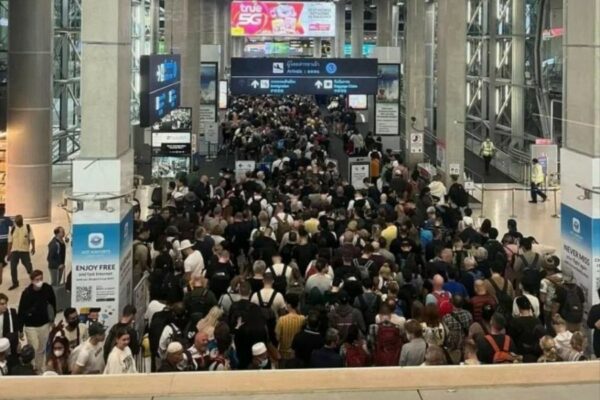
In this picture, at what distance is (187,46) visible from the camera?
1171 inches

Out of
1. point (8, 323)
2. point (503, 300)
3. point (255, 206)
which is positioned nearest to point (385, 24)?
point (255, 206)

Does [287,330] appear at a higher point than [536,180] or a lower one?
lower

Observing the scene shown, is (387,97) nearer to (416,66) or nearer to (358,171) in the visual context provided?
(416,66)

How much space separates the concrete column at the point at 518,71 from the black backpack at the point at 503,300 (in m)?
24.5

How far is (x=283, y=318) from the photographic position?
8.33 m

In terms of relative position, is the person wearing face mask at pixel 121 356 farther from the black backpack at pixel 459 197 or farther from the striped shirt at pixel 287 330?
the black backpack at pixel 459 197

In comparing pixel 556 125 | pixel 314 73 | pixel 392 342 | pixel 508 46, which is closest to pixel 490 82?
pixel 508 46

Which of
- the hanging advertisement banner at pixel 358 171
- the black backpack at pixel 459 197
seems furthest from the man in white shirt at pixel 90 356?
the hanging advertisement banner at pixel 358 171

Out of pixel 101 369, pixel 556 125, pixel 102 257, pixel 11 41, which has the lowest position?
pixel 101 369

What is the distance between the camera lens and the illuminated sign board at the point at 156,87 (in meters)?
15.3

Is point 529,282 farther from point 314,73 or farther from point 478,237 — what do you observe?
point 314,73

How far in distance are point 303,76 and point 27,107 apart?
11.1 meters

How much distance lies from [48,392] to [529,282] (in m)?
6.70

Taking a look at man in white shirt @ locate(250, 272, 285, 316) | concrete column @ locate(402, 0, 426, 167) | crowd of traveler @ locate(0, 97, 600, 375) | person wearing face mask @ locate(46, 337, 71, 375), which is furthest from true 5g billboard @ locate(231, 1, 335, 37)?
person wearing face mask @ locate(46, 337, 71, 375)
